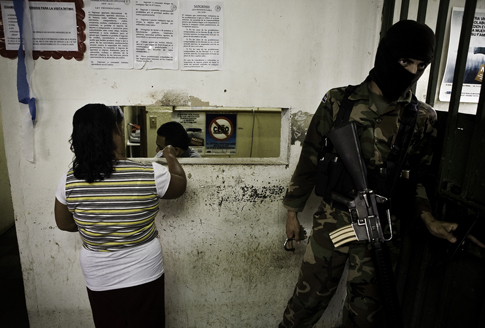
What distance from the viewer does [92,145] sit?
3.66 ft

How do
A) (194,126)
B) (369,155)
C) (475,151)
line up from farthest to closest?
(194,126) → (369,155) → (475,151)

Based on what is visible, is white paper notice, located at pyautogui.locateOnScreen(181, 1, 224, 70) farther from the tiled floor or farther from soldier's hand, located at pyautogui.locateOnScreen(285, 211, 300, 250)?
the tiled floor

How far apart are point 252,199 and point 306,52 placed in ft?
2.86

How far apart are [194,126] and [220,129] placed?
0.62ft

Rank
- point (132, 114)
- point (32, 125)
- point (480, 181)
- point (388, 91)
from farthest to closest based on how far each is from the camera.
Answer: point (132, 114)
point (32, 125)
point (388, 91)
point (480, 181)

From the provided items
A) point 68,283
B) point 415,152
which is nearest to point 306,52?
point 415,152

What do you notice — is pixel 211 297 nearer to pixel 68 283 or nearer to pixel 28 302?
pixel 68 283

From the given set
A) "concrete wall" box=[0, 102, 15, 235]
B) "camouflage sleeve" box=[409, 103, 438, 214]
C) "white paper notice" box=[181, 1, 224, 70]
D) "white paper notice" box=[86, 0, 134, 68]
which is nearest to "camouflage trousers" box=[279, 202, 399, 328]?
"camouflage sleeve" box=[409, 103, 438, 214]

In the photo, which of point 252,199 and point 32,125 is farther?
point 252,199

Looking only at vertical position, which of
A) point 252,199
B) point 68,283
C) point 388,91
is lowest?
point 68,283

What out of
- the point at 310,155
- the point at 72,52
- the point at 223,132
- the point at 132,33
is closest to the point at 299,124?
the point at 310,155

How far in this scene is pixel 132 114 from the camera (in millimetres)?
3611

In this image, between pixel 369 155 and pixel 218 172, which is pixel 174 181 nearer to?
pixel 218 172

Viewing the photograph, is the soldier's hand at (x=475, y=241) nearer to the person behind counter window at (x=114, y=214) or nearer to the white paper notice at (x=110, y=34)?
the person behind counter window at (x=114, y=214)
